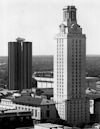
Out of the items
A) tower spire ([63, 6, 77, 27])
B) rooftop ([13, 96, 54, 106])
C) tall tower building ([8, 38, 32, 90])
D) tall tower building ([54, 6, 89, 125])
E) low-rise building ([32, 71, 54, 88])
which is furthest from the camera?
tall tower building ([8, 38, 32, 90])

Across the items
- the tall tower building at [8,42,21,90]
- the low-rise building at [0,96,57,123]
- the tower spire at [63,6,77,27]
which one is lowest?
the low-rise building at [0,96,57,123]

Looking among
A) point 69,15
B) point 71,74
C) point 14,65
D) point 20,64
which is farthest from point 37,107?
point 14,65

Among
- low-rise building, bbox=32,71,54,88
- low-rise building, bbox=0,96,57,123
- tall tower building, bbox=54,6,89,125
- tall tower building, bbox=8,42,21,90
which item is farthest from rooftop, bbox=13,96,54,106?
tall tower building, bbox=8,42,21,90

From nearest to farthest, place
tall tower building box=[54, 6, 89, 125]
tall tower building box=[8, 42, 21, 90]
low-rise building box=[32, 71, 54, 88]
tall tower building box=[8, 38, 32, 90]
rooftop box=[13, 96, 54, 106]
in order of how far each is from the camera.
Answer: tall tower building box=[54, 6, 89, 125], rooftop box=[13, 96, 54, 106], low-rise building box=[32, 71, 54, 88], tall tower building box=[8, 38, 32, 90], tall tower building box=[8, 42, 21, 90]

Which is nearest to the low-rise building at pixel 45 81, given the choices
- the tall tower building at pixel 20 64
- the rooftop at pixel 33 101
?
the tall tower building at pixel 20 64

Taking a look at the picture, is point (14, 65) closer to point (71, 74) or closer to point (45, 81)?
point (45, 81)

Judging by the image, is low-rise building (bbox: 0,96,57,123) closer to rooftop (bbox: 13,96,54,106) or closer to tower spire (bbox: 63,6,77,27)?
rooftop (bbox: 13,96,54,106)

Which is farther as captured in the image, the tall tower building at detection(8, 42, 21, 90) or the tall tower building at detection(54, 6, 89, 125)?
the tall tower building at detection(8, 42, 21, 90)
